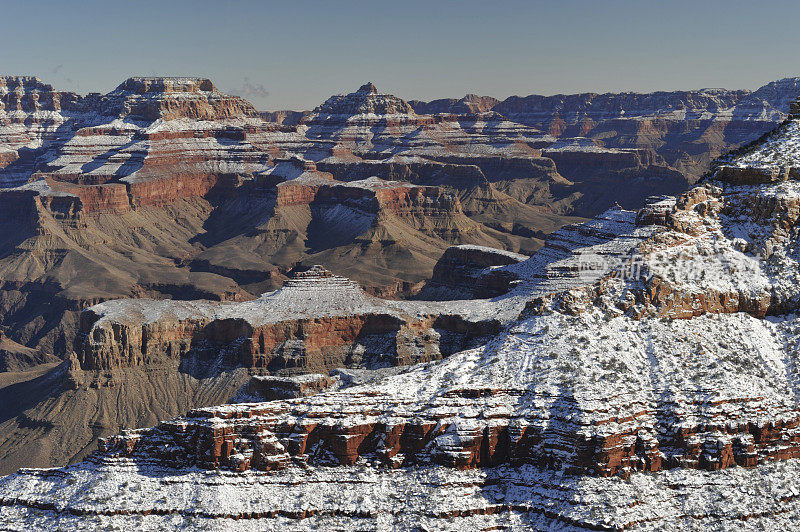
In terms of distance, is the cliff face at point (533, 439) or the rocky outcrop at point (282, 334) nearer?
the cliff face at point (533, 439)

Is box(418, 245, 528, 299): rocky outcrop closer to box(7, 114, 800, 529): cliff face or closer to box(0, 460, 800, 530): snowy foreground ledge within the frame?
box(7, 114, 800, 529): cliff face

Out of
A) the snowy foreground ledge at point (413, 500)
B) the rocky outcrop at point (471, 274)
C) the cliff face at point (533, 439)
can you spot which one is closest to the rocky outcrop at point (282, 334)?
the rocky outcrop at point (471, 274)

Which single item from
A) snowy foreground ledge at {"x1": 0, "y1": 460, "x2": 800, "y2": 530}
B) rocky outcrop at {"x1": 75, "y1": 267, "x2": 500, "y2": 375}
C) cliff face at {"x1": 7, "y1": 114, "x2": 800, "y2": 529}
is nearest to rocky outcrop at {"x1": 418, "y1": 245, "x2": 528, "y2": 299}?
rocky outcrop at {"x1": 75, "y1": 267, "x2": 500, "y2": 375}

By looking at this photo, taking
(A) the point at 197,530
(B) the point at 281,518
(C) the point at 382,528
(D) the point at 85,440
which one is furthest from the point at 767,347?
(D) the point at 85,440

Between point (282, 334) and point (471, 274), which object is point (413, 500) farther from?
point (471, 274)

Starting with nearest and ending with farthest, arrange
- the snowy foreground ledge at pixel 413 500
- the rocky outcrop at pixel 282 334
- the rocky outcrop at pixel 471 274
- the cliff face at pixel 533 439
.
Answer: the snowy foreground ledge at pixel 413 500 → the cliff face at pixel 533 439 → the rocky outcrop at pixel 282 334 → the rocky outcrop at pixel 471 274

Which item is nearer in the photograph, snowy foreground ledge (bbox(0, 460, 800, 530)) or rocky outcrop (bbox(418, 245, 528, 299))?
snowy foreground ledge (bbox(0, 460, 800, 530))

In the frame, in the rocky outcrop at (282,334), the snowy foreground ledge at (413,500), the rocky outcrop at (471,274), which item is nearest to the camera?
the snowy foreground ledge at (413,500)

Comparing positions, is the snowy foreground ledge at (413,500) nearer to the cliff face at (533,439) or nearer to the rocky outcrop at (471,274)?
the cliff face at (533,439)

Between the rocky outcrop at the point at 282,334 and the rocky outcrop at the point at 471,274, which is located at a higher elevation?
the rocky outcrop at the point at 471,274
